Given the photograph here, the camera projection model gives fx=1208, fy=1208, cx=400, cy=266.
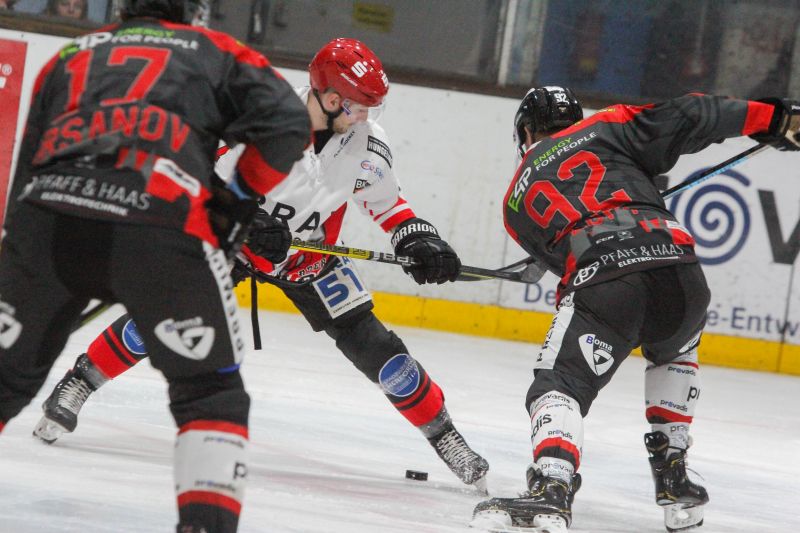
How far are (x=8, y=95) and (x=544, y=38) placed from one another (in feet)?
9.93

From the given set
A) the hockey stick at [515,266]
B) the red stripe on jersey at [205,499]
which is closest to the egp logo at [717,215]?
the hockey stick at [515,266]

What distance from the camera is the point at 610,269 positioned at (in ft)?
9.43

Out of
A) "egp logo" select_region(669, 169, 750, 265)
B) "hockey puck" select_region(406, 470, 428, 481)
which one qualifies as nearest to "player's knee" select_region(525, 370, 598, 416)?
"hockey puck" select_region(406, 470, 428, 481)

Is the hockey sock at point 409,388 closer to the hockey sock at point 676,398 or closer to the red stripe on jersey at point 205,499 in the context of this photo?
the hockey sock at point 676,398

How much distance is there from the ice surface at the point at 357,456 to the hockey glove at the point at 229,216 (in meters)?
0.79

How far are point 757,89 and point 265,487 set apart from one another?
15.7 feet

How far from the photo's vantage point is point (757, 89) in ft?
22.8

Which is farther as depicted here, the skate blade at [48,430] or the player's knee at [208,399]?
the skate blade at [48,430]

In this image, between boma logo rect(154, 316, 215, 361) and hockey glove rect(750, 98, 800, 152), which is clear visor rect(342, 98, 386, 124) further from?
boma logo rect(154, 316, 215, 361)

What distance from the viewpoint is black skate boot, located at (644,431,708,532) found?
3.11m

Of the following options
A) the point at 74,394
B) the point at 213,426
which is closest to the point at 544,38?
the point at 74,394

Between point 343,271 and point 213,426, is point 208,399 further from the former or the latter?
point 343,271

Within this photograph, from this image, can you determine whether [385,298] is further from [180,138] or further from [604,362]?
[180,138]

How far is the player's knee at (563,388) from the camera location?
2.80m
